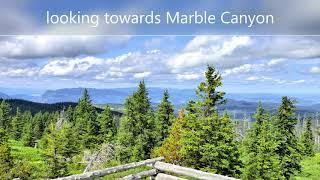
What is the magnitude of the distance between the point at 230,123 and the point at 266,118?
17.3 meters

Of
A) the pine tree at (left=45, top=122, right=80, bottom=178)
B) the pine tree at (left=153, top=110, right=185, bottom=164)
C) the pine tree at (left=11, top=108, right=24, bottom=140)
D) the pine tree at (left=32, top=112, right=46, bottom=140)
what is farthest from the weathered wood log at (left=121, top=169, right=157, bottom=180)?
the pine tree at (left=11, top=108, right=24, bottom=140)

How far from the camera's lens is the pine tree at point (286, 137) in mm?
42844

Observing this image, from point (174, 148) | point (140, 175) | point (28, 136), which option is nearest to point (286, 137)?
point (174, 148)

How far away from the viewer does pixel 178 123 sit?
1425 inches

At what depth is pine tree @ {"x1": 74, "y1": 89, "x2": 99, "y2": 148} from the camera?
6444cm

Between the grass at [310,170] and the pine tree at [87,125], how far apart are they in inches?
1100

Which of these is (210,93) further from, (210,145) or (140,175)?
(140,175)

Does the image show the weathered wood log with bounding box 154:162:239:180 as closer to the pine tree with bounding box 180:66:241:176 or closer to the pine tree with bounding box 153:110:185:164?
the pine tree with bounding box 180:66:241:176

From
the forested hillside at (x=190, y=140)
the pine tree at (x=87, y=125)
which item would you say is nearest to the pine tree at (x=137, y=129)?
the forested hillside at (x=190, y=140)

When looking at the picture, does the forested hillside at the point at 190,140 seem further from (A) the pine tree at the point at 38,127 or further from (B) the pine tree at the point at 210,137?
(A) the pine tree at the point at 38,127

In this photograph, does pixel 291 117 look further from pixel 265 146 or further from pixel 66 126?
pixel 66 126

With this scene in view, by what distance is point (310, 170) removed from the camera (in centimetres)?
6356

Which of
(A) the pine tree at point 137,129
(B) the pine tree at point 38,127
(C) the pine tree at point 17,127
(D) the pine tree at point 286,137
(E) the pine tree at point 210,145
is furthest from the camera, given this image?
(B) the pine tree at point 38,127

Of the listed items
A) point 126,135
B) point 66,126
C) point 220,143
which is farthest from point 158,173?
point 126,135
